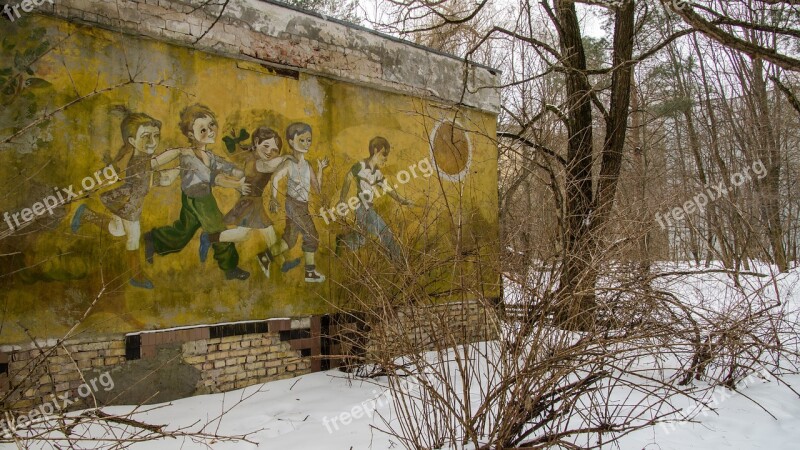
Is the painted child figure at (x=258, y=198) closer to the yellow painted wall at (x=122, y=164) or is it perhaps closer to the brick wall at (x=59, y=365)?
the yellow painted wall at (x=122, y=164)

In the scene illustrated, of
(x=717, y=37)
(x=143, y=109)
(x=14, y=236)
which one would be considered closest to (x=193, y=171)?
(x=143, y=109)

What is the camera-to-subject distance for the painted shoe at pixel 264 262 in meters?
6.28

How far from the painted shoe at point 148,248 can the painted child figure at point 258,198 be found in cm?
74

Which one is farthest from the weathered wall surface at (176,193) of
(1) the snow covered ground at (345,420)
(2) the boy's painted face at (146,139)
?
(1) the snow covered ground at (345,420)

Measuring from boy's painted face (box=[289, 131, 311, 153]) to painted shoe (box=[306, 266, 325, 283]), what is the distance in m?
1.50

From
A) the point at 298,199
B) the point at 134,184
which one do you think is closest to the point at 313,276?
the point at 298,199

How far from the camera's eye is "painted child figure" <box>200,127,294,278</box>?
6.11m

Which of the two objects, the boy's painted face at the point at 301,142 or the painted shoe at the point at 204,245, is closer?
the painted shoe at the point at 204,245

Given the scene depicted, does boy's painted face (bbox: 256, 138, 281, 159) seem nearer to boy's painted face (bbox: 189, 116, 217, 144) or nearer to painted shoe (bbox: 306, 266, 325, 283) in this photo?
boy's painted face (bbox: 189, 116, 217, 144)

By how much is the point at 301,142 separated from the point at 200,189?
4.69ft

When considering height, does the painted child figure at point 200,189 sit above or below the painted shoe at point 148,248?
above

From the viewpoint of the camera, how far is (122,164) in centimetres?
542

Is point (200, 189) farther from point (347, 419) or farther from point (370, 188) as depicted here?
point (347, 419)

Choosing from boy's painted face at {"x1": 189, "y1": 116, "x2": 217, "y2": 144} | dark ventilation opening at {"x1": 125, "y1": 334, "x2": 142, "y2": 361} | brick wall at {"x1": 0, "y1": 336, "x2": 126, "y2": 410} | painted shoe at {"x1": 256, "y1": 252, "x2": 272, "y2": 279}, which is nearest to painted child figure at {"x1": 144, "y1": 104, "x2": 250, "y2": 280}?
boy's painted face at {"x1": 189, "y1": 116, "x2": 217, "y2": 144}
